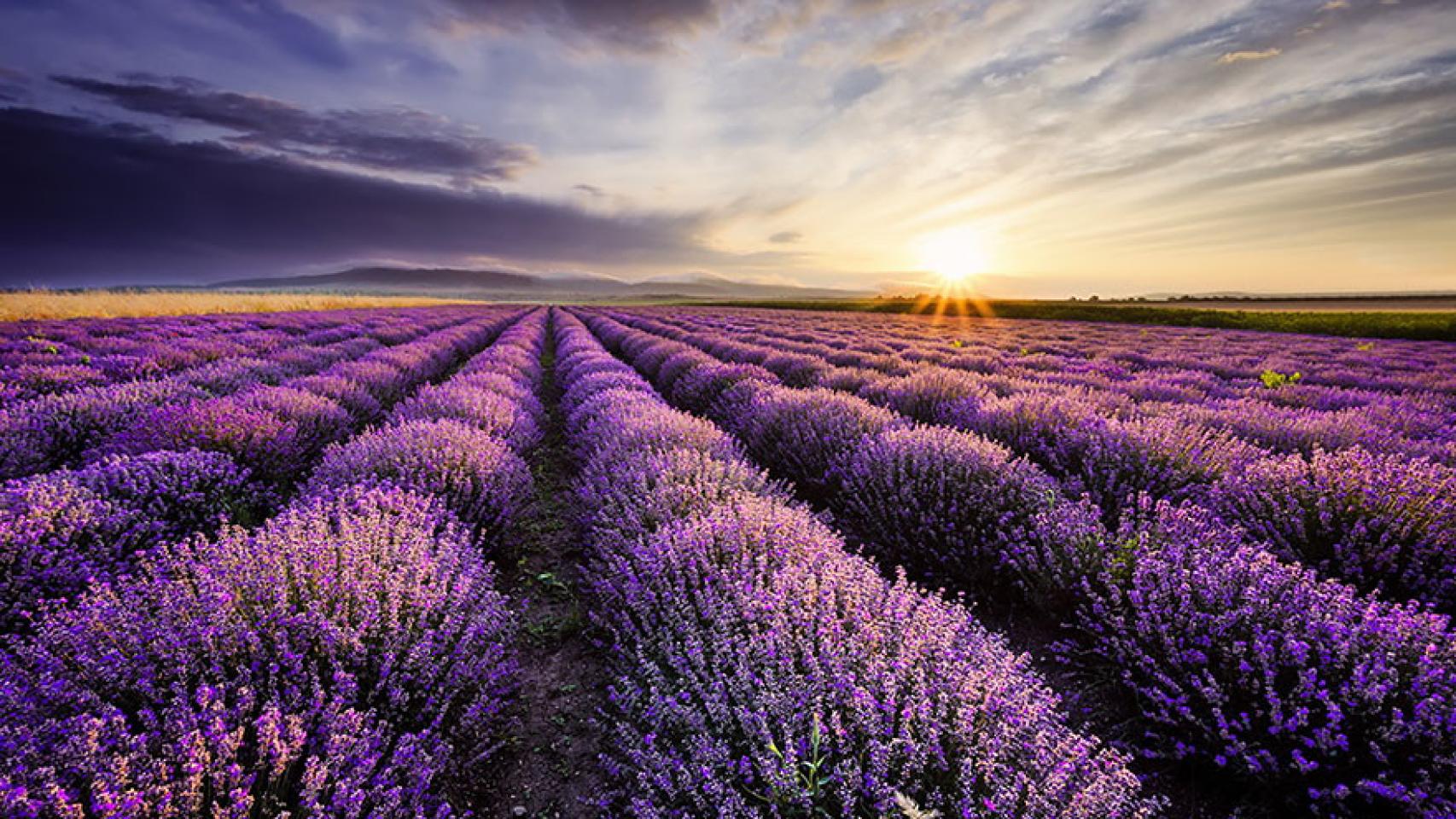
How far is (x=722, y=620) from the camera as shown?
1866 millimetres

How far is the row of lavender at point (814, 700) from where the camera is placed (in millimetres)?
1343

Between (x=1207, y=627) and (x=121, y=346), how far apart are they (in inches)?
605

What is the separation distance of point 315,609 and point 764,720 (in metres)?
1.52

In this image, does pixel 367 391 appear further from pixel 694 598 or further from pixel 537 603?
pixel 694 598

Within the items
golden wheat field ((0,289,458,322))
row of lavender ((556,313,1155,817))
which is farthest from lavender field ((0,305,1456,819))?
golden wheat field ((0,289,458,322))

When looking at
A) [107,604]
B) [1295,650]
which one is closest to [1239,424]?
[1295,650]

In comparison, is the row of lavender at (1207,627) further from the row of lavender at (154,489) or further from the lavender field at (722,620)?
the row of lavender at (154,489)

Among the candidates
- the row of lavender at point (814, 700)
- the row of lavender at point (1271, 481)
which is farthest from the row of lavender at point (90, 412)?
the row of lavender at point (1271, 481)

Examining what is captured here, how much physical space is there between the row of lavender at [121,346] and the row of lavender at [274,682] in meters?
6.14

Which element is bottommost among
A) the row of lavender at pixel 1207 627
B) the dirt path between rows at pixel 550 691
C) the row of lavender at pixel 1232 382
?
the dirt path between rows at pixel 550 691

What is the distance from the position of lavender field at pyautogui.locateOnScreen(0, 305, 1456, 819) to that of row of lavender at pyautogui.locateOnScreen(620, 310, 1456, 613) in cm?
2

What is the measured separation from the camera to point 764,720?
1464 mm

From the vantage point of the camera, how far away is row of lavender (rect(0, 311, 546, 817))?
1.26m

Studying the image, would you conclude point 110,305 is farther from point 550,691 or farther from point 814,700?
point 814,700
